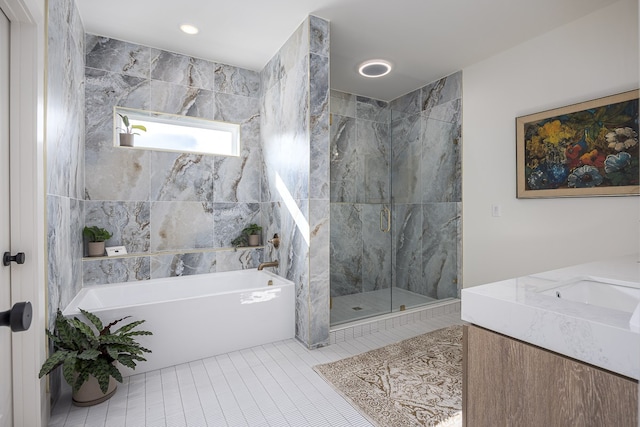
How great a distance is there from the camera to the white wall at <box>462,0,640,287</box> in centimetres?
226

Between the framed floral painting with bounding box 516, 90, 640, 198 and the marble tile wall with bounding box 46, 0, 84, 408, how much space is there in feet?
11.2

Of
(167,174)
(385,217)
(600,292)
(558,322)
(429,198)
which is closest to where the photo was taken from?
(558,322)

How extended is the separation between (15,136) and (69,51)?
1087 mm

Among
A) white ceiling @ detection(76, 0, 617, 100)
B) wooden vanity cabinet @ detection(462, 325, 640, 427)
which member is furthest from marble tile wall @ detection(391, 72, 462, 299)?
wooden vanity cabinet @ detection(462, 325, 640, 427)

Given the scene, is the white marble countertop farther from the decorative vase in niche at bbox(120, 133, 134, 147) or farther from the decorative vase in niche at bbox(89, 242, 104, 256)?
the decorative vase in niche at bbox(120, 133, 134, 147)

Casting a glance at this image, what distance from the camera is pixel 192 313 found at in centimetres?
230

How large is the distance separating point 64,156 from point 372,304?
110 inches

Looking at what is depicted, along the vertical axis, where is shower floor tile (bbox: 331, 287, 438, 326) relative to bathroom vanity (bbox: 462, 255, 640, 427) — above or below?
below

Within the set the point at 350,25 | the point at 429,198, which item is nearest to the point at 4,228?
the point at 350,25

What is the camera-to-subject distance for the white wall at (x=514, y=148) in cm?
226

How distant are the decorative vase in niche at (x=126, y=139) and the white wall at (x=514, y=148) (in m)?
3.29

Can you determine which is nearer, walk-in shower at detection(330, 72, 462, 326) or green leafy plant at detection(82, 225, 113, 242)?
green leafy plant at detection(82, 225, 113, 242)

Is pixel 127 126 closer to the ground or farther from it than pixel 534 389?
farther from it

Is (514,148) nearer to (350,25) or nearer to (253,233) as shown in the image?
(350,25)
